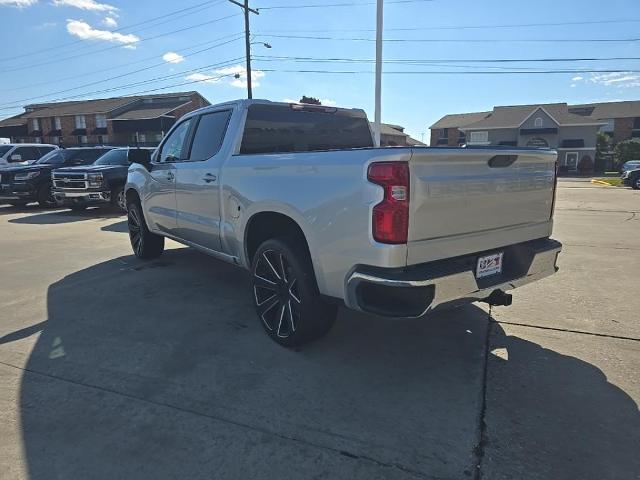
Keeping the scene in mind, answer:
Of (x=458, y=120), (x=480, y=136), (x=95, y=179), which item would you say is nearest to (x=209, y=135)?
(x=95, y=179)

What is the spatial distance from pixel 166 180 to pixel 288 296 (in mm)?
2753

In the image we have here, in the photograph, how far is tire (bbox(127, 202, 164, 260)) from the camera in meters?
6.77

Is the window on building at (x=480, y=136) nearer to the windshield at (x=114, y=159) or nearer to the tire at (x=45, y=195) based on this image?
the windshield at (x=114, y=159)

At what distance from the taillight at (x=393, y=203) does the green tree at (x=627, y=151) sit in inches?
2288

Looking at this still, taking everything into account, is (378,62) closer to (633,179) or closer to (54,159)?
(54,159)

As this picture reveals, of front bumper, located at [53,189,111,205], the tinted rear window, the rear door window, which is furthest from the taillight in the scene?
front bumper, located at [53,189,111,205]

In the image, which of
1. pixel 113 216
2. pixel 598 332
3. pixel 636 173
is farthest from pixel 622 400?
pixel 636 173

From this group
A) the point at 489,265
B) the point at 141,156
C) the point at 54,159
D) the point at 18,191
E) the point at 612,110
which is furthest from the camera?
the point at 612,110

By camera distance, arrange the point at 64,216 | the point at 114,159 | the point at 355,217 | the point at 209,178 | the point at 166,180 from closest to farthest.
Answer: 1. the point at 355,217
2. the point at 209,178
3. the point at 166,180
4. the point at 64,216
5. the point at 114,159

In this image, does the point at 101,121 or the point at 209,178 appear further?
the point at 101,121

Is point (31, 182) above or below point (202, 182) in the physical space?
below

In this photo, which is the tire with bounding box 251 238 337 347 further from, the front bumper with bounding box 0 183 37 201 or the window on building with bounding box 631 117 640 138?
the window on building with bounding box 631 117 640 138

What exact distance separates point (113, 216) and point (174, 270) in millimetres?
7405

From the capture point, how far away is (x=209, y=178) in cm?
466
